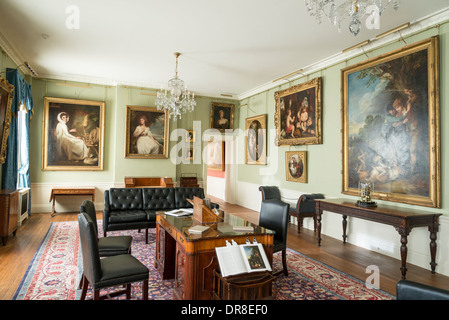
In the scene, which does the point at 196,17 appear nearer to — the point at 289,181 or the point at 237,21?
the point at 237,21

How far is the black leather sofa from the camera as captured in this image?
5277 millimetres

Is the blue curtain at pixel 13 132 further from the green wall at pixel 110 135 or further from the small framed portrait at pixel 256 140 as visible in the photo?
the small framed portrait at pixel 256 140

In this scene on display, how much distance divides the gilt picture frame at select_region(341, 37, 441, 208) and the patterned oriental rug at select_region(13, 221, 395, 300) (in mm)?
1867

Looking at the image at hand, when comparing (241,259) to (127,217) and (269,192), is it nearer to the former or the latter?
(127,217)

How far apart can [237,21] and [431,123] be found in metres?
3.45

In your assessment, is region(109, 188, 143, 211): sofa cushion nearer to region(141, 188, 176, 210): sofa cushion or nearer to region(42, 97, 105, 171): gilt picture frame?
region(141, 188, 176, 210): sofa cushion

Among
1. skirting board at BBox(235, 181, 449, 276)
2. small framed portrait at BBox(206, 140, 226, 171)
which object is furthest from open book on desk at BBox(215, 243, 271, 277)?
small framed portrait at BBox(206, 140, 226, 171)

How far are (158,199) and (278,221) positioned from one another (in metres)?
3.09

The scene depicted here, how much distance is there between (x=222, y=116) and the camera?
10125 millimetres

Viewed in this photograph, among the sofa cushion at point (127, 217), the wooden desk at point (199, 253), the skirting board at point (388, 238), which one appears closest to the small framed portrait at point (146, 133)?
the sofa cushion at point (127, 217)

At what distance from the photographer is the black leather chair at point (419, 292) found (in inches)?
62.0

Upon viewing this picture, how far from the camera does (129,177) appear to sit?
8.71 m

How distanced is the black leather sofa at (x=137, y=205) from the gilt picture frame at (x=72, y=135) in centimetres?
313
